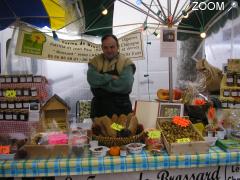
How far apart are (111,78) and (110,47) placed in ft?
0.92

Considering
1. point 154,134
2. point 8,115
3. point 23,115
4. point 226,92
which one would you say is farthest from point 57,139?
point 226,92

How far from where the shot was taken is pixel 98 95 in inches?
105

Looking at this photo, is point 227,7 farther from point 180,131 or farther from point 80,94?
point 80,94

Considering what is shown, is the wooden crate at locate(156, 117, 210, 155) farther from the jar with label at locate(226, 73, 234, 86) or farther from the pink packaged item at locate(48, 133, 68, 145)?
the jar with label at locate(226, 73, 234, 86)

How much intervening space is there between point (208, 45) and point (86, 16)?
2.47 meters

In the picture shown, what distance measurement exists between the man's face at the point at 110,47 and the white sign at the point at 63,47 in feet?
2.51

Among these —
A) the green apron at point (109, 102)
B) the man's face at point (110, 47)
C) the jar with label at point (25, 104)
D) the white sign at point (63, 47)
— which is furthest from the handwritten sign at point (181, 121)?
the jar with label at point (25, 104)

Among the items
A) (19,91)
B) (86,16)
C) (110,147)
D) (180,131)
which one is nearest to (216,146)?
(180,131)

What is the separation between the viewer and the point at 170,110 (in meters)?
2.33

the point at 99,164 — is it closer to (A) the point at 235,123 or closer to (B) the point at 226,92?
(A) the point at 235,123

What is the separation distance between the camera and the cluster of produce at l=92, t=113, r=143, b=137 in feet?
6.38

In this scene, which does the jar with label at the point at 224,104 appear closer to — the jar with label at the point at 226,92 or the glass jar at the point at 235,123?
the jar with label at the point at 226,92

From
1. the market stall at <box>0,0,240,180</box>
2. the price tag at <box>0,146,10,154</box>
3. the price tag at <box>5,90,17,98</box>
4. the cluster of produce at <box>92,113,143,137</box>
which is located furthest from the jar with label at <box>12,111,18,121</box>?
the cluster of produce at <box>92,113,143,137</box>

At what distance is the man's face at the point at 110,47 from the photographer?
2.51m
